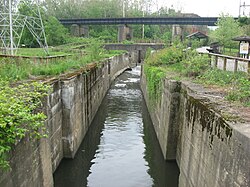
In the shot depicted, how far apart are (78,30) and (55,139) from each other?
65.5 meters

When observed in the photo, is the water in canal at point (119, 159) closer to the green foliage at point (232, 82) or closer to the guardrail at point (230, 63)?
the green foliage at point (232, 82)

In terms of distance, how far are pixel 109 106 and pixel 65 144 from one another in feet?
37.0

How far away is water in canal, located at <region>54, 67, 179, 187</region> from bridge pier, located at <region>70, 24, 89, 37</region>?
56314mm

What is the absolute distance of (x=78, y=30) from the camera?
72.0 meters

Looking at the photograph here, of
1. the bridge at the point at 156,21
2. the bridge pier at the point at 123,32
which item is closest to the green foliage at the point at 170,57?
the bridge at the point at 156,21

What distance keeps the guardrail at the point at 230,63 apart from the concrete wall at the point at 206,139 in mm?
1840

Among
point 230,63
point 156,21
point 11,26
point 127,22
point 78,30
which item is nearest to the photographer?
point 230,63

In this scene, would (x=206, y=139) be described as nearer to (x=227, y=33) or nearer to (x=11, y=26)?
(x=11, y=26)

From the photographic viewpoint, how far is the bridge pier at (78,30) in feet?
235

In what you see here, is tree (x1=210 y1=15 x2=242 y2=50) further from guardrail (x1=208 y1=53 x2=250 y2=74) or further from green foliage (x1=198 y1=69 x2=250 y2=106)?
green foliage (x1=198 y1=69 x2=250 y2=106)

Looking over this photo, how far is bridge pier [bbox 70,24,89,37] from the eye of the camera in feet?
235

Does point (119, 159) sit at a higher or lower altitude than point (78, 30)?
lower

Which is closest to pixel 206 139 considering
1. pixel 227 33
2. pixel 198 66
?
pixel 198 66

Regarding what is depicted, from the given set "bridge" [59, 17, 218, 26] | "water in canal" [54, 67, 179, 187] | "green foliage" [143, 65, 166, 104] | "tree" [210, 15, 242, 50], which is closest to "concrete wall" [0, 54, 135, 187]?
"water in canal" [54, 67, 179, 187]
